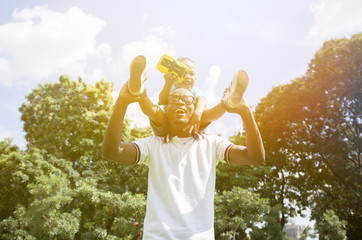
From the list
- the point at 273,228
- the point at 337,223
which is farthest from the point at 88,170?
the point at 337,223

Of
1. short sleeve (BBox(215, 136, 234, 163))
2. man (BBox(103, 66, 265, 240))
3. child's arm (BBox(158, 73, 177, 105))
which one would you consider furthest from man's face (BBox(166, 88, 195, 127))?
short sleeve (BBox(215, 136, 234, 163))

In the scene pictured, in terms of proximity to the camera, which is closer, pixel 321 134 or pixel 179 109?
pixel 179 109

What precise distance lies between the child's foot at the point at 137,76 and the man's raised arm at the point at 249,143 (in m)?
0.59

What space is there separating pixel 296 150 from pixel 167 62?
1628cm

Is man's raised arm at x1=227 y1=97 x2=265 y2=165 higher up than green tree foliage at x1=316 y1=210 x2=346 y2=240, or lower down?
lower down

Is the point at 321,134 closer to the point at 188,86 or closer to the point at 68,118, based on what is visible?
the point at 68,118

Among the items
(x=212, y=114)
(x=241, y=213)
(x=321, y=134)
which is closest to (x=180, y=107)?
(x=212, y=114)

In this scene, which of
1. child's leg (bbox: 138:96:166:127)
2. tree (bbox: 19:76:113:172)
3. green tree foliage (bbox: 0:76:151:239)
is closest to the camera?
child's leg (bbox: 138:96:166:127)

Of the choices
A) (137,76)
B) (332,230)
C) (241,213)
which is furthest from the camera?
(332,230)

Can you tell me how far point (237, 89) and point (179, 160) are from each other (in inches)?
23.7

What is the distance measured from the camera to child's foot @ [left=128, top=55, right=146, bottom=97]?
1.64 meters

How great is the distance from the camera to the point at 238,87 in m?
1.76

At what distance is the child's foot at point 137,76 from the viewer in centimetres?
164

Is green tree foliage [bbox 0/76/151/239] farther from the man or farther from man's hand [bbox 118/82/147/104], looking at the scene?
man's hand [bbox 118/82/147/104]
